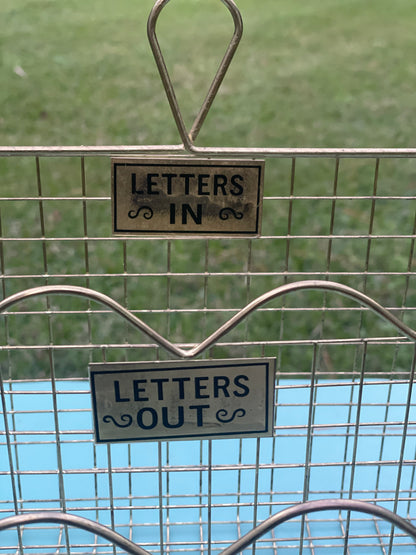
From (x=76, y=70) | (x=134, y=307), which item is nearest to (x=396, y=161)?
(x=134, y=307)

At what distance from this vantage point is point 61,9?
1.67 metres

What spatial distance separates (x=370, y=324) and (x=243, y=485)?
82 cm

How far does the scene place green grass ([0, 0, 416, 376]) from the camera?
152 centimetres

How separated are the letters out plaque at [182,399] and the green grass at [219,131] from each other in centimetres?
97

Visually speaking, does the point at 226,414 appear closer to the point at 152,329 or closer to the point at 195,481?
the point at 152,329

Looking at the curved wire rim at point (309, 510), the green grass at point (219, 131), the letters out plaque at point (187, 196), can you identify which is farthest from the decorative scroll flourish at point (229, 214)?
the green grass at point (219, 131)

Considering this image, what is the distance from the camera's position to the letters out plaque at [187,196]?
21.5 inches

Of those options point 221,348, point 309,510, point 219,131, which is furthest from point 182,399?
point 219,131

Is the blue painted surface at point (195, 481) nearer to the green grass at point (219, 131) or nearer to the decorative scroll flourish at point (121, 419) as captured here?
the decorative scroll flourish at point (121, 419)

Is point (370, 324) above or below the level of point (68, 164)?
below

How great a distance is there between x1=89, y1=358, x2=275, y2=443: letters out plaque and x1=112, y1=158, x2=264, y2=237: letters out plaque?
0.52ft

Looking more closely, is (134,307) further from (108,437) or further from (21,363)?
(108,437)

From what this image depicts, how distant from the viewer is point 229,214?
566 millimetres

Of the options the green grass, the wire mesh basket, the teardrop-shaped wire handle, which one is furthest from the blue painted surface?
the green grass
